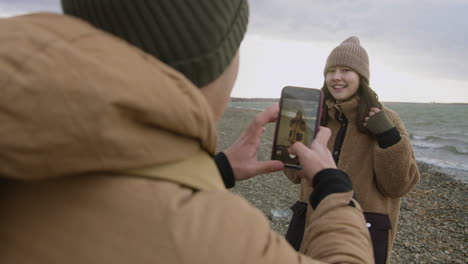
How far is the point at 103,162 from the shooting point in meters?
0.68

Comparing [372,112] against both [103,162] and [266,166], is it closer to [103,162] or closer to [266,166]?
[266,166]

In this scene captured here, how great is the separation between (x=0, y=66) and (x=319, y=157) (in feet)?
3.54

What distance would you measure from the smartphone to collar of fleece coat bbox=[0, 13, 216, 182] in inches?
53.0

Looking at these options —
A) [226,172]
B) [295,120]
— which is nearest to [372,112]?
[295,120]

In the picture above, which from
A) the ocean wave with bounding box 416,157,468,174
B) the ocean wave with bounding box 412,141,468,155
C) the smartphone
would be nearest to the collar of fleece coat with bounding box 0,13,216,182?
the smartphone

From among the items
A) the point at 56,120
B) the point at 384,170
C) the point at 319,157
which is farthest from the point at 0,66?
the point at 384,170

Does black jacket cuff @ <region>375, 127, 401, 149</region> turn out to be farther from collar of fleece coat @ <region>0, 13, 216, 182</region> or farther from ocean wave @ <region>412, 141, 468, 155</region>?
ocean wave @ <region>412, 141, 468, 155</region>

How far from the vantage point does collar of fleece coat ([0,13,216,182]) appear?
625mm

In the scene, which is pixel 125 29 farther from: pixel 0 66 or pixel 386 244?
pixel 386 244

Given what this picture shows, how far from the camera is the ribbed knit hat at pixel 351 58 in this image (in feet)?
11.7

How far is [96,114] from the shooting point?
65 centimetres

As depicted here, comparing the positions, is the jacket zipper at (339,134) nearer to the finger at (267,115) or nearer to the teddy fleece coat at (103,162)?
the finger at (267,115)

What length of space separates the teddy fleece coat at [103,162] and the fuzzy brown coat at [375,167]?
2440mm

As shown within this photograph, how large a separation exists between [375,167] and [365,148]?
256 mm
